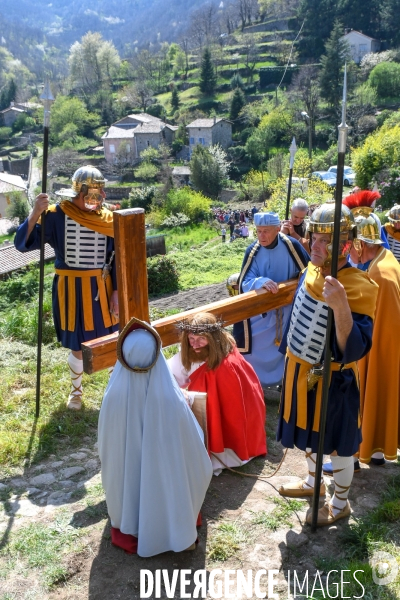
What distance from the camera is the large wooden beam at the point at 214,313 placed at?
351 centimetres

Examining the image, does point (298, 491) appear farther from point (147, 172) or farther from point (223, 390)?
point (147, 172)

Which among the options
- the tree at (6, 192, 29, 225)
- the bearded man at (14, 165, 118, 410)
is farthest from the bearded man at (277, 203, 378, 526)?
the tree at (6, 192, 29, 225)

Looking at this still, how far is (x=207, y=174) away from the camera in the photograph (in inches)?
2085

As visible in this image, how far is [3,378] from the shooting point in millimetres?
5898

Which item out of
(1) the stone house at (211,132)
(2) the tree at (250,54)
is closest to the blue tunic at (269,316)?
(1) the stone house at (211,132)

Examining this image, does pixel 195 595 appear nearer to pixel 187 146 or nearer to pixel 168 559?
pixel 168 559

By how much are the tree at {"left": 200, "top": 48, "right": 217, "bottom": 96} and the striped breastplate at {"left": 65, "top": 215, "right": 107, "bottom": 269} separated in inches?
3078

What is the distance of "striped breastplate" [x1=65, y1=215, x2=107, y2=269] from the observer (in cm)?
509

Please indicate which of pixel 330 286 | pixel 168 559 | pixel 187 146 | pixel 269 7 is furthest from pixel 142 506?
pixel 269 7

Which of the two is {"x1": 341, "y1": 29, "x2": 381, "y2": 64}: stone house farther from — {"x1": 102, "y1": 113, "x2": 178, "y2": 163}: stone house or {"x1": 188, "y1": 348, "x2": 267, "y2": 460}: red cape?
{"x1": 188, "y1": 348, "x2": 267, "y2": 460}: red cape

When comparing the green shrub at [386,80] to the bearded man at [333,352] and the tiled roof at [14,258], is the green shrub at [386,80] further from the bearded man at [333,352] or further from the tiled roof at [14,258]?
the bearded man at [333,352]

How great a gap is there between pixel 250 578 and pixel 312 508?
2.25 feet

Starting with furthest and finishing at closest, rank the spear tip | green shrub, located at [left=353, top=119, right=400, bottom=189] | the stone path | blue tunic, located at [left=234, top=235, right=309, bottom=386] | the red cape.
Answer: green shrub, located at [left=353, top=119, right=400, bottom=189] < blue tunic, located at [left=234, top=235, right=309, bottom=386] < the spear tip < the red cape < the stone path

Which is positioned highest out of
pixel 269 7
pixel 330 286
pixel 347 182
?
pixel 269 7
